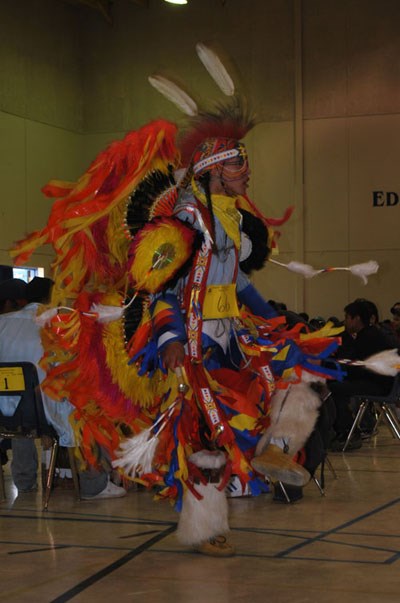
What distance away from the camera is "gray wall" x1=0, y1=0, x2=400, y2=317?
42.4ft

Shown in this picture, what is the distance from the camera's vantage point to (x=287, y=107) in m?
13.4

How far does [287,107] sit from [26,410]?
930cm

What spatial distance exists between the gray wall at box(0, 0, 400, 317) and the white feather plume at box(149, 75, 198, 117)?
9.01 m

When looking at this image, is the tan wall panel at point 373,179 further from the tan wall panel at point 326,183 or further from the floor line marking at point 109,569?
the floor line marking at point 109,569

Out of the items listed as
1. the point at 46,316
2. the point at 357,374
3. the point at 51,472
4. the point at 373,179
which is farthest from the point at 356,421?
the point at 373,179

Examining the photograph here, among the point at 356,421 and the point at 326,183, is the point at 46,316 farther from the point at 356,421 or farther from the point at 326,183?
the point at 326,183

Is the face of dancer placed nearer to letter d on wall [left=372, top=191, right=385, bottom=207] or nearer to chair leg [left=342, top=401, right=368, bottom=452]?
chair leg [left=342, top=401, right=368, bottom=452]

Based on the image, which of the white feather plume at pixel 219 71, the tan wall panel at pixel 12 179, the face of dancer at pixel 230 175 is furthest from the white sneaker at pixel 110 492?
the tan wall panel at pixel 12 179

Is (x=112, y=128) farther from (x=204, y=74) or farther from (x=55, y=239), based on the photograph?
(x=55, y=239)

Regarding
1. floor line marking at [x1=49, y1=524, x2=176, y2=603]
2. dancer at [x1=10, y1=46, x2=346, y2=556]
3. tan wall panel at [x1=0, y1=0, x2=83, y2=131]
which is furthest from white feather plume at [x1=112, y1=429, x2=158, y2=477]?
tan wall panel at [x1=0, y1=0, x2=83, y2=131]

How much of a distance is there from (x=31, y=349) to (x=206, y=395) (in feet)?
5.33

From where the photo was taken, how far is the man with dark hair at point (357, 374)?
6.66m

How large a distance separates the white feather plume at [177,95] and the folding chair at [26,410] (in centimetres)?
147

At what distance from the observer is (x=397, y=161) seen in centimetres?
1299
